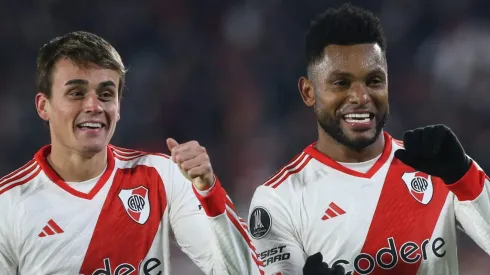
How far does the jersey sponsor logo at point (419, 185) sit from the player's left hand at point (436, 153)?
25 cm

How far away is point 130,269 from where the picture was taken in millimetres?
3686

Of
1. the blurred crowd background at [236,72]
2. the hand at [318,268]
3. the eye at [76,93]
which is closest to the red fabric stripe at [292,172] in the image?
the hand at [318,268]

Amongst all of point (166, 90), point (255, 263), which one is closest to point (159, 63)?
→ point (166, 90)

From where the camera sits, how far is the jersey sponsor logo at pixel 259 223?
3.74 m

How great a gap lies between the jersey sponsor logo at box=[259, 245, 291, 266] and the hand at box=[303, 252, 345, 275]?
0.23m

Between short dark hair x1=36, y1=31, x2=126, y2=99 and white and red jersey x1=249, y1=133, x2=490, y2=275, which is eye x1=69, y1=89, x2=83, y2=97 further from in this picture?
white and red jersey x1=249, y1=133, x2=490, y2=275

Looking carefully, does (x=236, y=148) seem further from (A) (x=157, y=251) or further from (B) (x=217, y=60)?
(A) (x=157, y=251)

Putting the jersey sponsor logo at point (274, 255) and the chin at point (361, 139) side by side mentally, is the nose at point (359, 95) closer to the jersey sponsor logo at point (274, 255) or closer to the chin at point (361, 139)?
the chin at point (361, 139)

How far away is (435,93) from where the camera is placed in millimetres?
7426

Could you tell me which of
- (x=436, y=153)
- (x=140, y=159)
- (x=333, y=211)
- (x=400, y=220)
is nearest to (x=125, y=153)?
(x=140, y=159)

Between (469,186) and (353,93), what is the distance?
0.59 meters

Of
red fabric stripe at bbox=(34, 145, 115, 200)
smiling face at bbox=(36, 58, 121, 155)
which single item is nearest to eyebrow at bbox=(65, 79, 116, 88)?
smiling face at bbox=(36, 58, 121, 155)

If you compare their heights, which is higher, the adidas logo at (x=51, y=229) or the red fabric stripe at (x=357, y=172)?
the adidas logo at (x=51, y=229)

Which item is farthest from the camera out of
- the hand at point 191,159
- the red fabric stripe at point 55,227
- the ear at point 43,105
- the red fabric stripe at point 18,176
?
the ear at point 43,105
